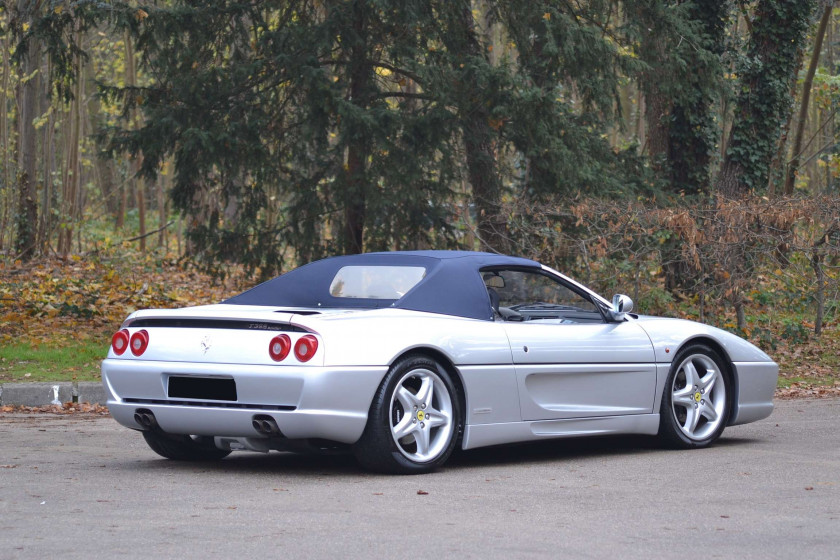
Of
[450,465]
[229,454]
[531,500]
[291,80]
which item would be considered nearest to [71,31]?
[291,80]

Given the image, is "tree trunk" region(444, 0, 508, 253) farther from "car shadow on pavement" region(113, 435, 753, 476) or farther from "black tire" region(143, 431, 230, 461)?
"black tire" region(143, 431, 230, 461)

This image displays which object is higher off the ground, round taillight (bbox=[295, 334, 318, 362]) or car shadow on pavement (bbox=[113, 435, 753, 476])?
round taillight (bbox=[295, 334, 318, 362])

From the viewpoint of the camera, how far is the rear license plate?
258 inches

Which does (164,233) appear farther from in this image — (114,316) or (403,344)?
(403,344)

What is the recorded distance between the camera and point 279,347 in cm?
647

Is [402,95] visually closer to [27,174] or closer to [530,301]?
[530,301]

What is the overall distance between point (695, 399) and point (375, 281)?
2562mm

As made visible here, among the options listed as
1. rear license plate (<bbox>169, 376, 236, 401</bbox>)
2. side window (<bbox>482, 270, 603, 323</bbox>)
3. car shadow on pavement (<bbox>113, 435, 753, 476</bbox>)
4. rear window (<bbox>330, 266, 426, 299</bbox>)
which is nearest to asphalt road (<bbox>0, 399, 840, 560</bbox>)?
car shadow on pavement (<bbox>113, 435, 753, 476</bbox>)

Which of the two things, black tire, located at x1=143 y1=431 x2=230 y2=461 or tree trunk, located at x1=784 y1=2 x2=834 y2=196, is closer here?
black tire, located at x1=143 y1=431 x2=230 y2=461

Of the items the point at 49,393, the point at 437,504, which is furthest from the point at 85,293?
the point at 437,504

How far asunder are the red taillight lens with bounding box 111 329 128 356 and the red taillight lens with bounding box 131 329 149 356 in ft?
0.21

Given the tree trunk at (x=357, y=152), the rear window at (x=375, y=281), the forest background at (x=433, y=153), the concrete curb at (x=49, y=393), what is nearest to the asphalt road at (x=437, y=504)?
the rear window at (x=375, y=281)

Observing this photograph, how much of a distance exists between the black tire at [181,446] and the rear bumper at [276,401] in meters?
0.51

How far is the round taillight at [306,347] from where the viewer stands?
641cm
